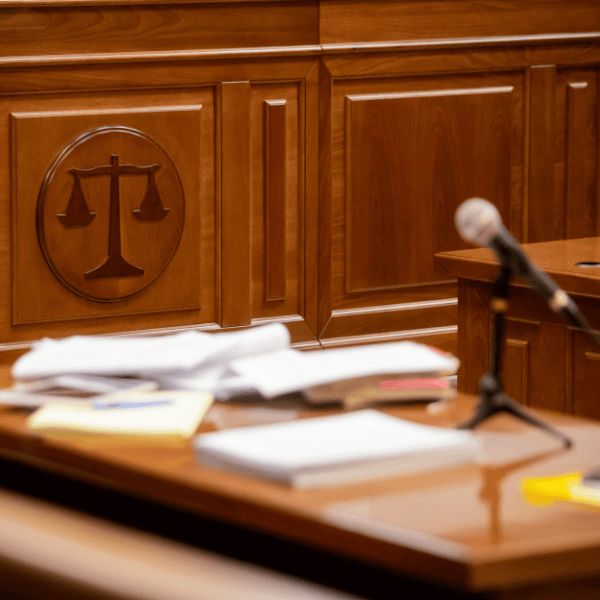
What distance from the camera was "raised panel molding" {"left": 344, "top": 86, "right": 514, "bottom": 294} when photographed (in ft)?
13.4

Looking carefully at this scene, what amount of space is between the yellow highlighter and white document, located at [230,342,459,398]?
1.12ft

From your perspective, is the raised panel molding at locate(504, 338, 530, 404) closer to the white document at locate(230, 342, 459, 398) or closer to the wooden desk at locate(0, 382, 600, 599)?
the white document at locate(230, 342, 459, 398)

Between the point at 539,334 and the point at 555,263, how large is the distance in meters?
0.16

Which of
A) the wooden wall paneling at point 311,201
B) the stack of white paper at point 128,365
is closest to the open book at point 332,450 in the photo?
the stack of white paper at point 128,365

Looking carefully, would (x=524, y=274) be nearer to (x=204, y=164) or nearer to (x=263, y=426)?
(x=263, y=426)

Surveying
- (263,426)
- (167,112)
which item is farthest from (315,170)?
(263,426)

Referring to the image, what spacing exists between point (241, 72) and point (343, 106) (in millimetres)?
391

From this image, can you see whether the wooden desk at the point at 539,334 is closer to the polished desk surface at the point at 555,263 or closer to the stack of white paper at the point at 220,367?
the polished desk surface at the point at 555,263

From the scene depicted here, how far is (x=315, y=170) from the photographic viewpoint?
Answer: 158 inches

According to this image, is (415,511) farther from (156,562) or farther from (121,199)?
(121,199)

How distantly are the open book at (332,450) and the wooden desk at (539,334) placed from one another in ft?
4.21

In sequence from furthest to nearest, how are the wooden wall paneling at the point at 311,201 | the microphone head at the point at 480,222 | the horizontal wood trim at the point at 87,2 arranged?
the wooden wall paneling at the point at 311,201
the horizontal wood trim at the point at 87,2
the microphone head at the point at 480,222

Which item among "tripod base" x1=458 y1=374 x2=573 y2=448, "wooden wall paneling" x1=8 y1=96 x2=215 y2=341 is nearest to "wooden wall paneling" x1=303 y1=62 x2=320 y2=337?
"wooden wall paneling" x1=8 y1=96 x2=215 y2=341

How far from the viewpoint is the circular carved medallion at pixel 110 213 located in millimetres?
3576
